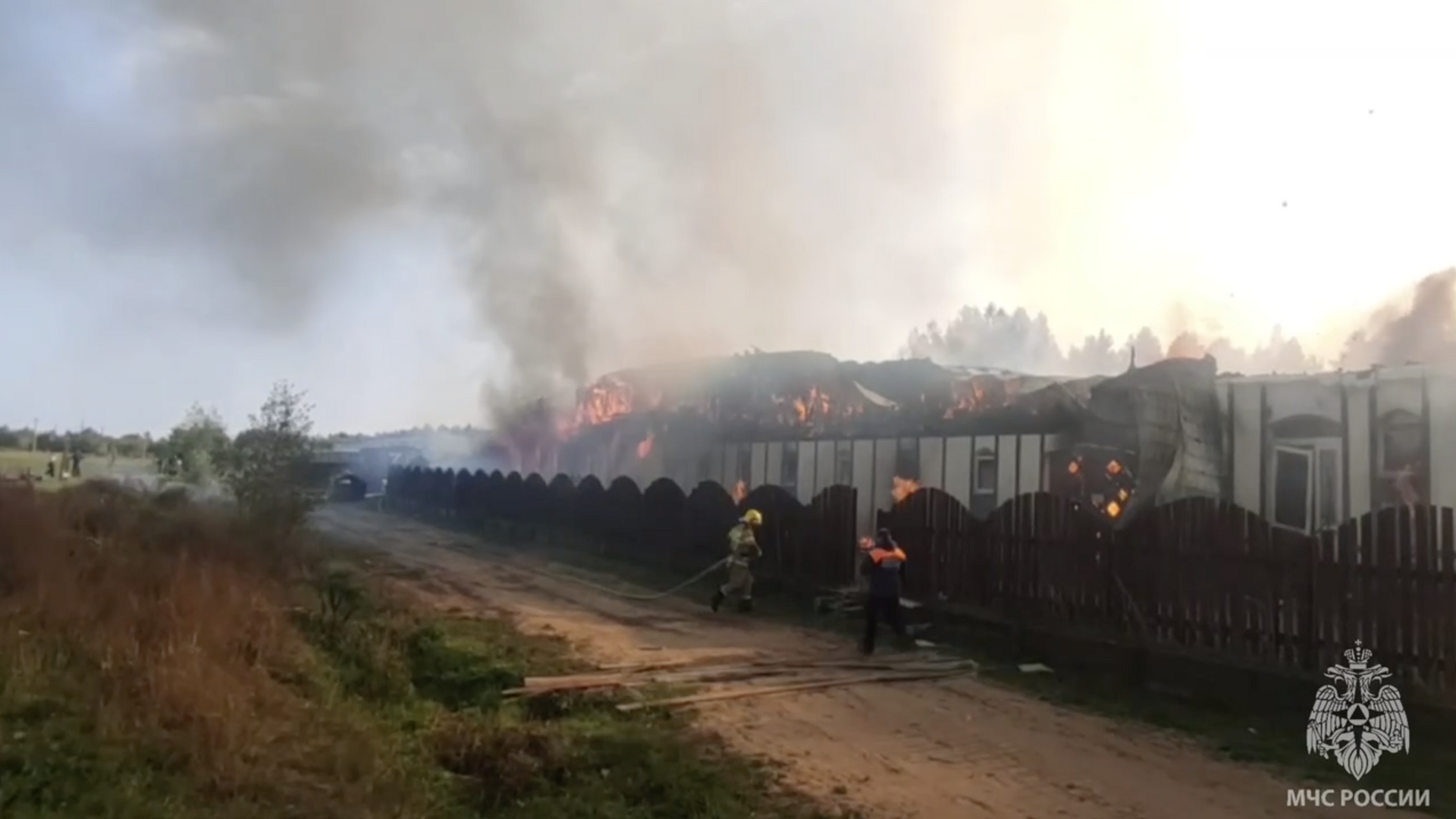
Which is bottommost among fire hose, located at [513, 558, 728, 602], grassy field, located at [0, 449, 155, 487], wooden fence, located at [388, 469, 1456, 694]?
fire hose, located at [513, 558, 728, 602]

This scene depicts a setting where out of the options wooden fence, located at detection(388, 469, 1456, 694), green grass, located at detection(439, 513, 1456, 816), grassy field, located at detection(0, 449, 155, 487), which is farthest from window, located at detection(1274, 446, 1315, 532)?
grassy field, located at detection(0, 449, 155, 487)

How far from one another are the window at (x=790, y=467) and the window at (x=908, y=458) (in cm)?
365

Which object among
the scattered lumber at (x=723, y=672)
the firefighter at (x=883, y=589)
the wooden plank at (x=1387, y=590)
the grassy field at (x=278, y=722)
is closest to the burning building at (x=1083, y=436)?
the firefighter at (x=883, y=589)

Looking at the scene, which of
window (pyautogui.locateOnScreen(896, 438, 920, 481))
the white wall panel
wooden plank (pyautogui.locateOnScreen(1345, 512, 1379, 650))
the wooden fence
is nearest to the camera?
the wooden fence

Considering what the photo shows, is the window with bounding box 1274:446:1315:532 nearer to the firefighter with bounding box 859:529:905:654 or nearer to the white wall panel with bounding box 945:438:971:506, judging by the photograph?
the white wall panel with bounding box 945:438:971:506

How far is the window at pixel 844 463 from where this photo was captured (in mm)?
24125

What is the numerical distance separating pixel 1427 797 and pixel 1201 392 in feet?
37.7

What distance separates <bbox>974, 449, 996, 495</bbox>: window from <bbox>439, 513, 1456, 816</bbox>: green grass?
7.89 meters

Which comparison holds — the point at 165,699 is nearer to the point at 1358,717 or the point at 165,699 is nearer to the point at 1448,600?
the point at 1358,717

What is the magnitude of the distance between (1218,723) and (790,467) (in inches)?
709

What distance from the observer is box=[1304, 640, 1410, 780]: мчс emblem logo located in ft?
24.8

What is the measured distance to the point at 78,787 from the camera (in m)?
5.31

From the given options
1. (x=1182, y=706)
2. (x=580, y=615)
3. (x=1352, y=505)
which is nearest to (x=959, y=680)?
(x=1182, y=706)

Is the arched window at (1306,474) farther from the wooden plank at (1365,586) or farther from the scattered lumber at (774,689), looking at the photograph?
the scattered lumber at (774,689)
